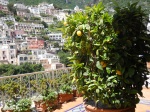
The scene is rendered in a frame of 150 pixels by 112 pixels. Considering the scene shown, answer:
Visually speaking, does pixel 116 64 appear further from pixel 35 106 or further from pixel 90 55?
pixel 35 106

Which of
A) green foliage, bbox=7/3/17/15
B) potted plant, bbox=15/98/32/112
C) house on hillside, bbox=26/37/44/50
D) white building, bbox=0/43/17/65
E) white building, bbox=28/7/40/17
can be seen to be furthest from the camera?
white building, bbox=28/7/40/17

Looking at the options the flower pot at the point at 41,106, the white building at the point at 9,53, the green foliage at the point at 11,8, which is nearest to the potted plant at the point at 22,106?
the flower pot at the point at 41,106

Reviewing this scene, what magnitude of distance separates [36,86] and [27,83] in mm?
188

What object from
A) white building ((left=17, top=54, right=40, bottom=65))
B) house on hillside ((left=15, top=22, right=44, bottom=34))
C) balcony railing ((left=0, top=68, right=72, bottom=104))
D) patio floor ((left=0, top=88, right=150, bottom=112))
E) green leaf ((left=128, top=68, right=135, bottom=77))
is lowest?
white building ((left=17, top=54, right=40, bottom=65))

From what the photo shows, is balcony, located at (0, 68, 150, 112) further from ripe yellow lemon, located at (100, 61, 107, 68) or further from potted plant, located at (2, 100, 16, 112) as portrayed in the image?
ripe yellow lemon, located at (100, 61, 107, 68)

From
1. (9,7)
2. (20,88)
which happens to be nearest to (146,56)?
(20,88)

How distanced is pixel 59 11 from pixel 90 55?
8445 cm

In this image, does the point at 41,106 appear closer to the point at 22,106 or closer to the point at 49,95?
the point at 49,95

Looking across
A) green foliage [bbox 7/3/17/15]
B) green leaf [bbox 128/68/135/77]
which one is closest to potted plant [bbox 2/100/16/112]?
green leaf [bbox 128/68/135/77]

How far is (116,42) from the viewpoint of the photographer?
1.95 meters

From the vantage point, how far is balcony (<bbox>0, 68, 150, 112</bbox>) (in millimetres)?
3600

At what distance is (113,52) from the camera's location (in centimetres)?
195

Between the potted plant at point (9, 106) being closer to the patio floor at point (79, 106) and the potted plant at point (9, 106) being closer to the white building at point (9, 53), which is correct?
the patio floor at point (79, 106)

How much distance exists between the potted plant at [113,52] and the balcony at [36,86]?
1.69m
